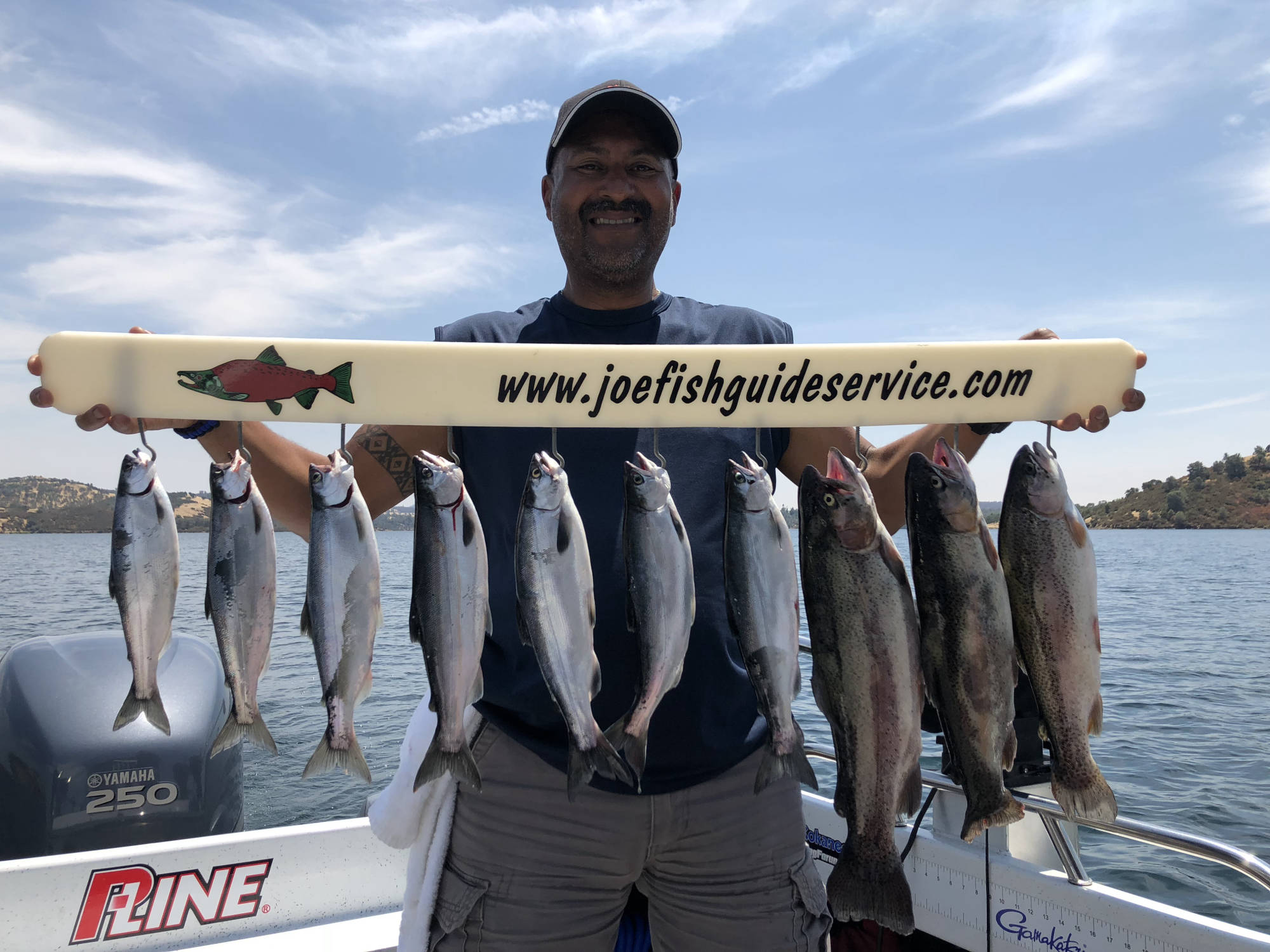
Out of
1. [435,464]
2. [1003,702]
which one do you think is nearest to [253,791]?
[435,464]

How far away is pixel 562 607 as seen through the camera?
2.28 meters

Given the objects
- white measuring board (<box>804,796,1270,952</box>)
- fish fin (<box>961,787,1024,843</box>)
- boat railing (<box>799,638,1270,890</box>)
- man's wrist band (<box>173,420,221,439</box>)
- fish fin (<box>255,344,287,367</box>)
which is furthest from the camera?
white measuring board (<box>804,796,1270,952</box>)

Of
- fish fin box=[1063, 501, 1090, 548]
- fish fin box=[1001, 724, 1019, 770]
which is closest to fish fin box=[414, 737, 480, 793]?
fish fin box=[1001, 724, 1019, 770]

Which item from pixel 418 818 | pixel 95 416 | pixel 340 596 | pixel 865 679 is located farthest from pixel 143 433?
pixel 865 679

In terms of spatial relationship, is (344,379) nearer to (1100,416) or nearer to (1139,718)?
(1100,416)

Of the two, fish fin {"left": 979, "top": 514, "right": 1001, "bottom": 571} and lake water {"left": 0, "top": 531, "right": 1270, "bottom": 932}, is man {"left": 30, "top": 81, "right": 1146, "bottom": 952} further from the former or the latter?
lake water {"left": 0, "top": 531, "right": 1270, "bottom": 932}

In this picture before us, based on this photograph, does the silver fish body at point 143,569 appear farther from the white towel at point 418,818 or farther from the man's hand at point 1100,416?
the man's hand at point 1100,416

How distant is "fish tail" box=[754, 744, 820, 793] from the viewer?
221cm

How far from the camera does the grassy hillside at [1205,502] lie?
8.64m

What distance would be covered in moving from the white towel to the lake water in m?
3.61

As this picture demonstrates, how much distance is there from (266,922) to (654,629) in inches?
144

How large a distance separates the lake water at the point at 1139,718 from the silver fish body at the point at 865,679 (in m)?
5.05

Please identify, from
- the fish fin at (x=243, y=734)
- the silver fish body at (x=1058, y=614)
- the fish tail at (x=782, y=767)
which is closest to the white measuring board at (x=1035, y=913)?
the silver fish body at (x=1058, y=614)

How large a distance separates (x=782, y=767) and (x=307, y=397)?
68.7 inches
